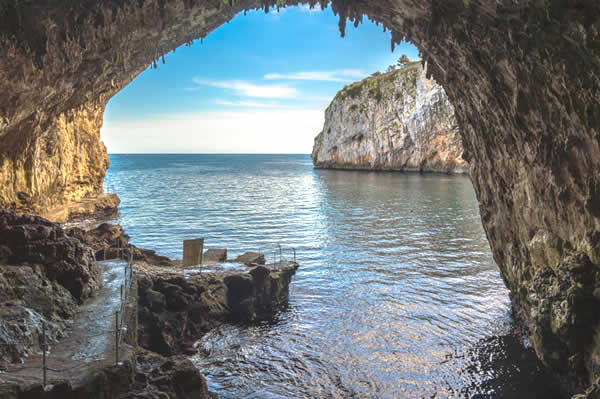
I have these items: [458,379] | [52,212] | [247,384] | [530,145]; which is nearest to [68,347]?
[247,384]

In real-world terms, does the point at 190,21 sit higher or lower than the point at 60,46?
higher

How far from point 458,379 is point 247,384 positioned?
239 inches

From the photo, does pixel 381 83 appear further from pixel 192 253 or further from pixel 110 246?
pixel 192 253

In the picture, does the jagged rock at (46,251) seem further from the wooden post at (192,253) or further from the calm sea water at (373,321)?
the wooden post at (192,253)

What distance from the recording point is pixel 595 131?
24.7ft

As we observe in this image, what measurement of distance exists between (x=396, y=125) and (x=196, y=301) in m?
85.9

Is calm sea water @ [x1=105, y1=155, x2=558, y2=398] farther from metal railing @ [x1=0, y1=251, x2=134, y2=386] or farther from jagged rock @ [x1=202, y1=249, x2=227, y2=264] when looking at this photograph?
jagged rock @ [x1=202, y1=249, x2=227, y2=264]

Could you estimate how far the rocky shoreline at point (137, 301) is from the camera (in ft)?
23.7

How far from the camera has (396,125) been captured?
93188 millimetres

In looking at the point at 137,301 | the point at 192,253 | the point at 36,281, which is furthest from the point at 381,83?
the point at 36,281

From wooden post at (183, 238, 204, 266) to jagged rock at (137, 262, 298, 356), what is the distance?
883 mm

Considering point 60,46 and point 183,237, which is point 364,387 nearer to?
point 60,46

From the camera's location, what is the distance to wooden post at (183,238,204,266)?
18516mm

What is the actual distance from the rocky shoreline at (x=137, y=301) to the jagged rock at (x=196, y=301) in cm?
4
